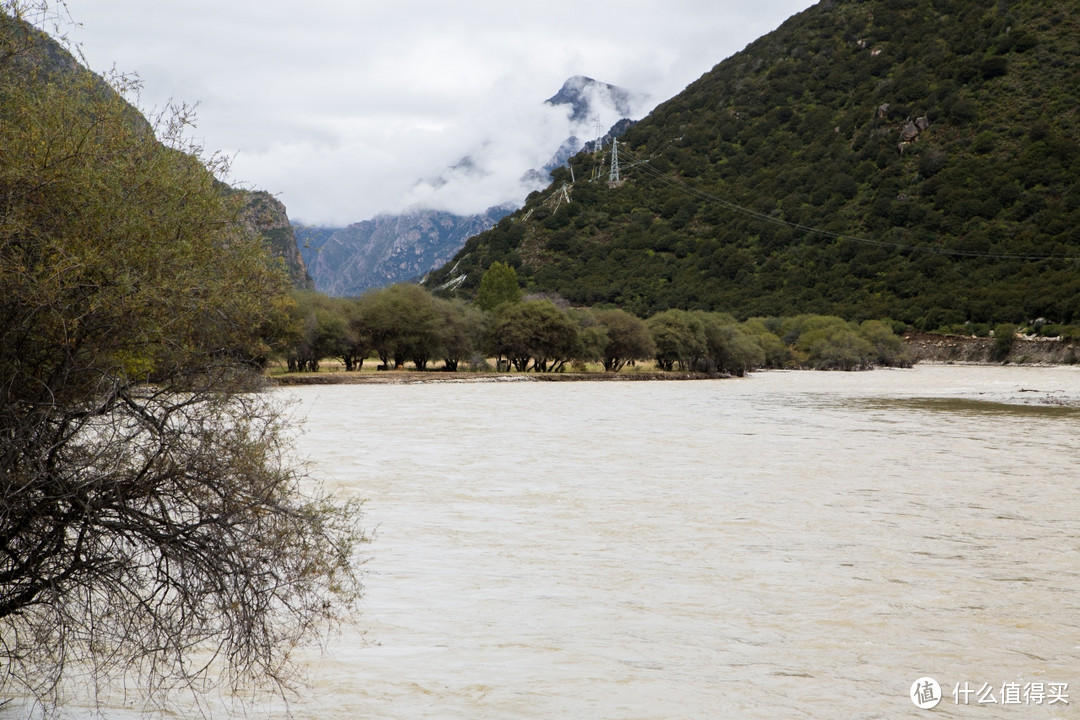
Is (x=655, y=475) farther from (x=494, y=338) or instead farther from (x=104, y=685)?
(x=494, y=338)

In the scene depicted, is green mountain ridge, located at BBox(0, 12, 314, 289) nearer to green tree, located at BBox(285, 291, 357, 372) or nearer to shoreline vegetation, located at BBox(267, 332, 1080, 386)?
shoreline vegetation, located at BBox(267, 332, 1080, 386)

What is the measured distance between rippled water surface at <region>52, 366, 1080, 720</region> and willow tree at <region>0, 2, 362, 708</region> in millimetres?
2025

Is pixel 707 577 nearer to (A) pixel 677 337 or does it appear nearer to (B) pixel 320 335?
(B) pixel 320 335

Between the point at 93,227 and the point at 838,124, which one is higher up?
the point at 838,124

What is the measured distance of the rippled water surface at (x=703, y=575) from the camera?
838 centimetres

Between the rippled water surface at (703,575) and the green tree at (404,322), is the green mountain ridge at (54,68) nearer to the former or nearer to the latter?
the rippled water surface at (703,575)

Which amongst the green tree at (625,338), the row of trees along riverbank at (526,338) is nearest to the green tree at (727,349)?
the row of trees along riverbank at (526,338)

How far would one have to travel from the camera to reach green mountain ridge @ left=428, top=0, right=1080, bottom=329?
308 feet

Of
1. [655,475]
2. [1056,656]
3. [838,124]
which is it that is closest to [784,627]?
[1056,656]

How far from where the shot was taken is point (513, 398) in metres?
48.9

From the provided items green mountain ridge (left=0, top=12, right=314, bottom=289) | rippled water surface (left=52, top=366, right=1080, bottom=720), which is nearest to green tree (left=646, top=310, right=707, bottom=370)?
rippled water surface (left=52, top=366, right=1080, bottom=720)

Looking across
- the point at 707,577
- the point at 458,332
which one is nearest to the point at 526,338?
the point at 458,332

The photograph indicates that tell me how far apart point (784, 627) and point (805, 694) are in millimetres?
1997

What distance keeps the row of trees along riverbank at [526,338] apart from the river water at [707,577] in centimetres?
3588
